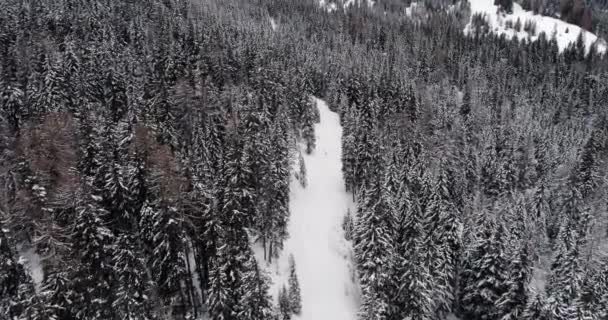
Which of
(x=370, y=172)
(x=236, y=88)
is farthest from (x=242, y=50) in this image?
(x=370, y=172)

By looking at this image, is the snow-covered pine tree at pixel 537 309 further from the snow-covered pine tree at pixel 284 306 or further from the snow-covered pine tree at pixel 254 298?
the snow-covered pine tree at pixel 254 298

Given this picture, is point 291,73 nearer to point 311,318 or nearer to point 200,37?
point 200,37

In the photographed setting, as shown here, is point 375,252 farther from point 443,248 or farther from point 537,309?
point 537,309

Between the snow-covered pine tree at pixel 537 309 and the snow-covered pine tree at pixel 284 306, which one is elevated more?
the snow-covered pine tree at pixel 537 309

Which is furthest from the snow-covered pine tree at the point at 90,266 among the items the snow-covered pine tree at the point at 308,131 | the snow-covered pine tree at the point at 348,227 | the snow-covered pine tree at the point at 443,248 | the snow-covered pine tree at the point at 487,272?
the snow-covered pine tree at the point at 308,131

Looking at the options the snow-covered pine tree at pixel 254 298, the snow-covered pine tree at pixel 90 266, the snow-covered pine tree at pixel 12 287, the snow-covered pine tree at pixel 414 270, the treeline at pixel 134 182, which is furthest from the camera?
the snow-covered pine tree at pixel 414 270

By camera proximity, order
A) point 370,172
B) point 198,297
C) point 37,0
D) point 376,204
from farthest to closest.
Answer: point 37,0
point 370,172
point 376,204
point 198,297

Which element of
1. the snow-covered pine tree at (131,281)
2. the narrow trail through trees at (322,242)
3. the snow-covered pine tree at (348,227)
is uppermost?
the snow-covered pine tree at (131,281)
